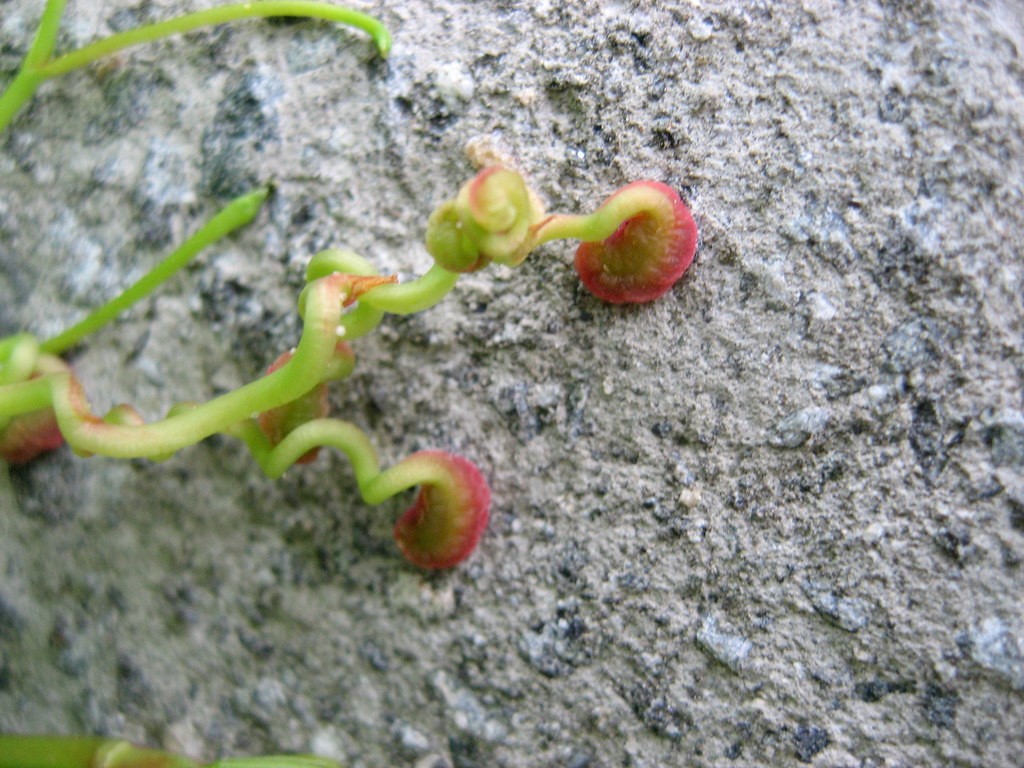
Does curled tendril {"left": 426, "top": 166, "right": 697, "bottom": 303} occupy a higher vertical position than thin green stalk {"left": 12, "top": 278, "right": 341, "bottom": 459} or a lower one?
higher

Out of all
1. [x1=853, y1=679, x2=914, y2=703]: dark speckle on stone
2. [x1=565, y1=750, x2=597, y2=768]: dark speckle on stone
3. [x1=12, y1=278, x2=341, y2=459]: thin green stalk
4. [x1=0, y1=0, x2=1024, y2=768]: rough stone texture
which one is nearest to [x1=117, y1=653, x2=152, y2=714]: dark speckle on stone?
[x1=0, y1=0, x2=1024, y2=768]: rough stone texture

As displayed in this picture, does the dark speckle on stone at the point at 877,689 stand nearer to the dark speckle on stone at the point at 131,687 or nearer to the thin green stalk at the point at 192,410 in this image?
the thin green stalk at the point at 192,410

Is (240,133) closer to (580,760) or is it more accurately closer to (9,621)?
(9,621)

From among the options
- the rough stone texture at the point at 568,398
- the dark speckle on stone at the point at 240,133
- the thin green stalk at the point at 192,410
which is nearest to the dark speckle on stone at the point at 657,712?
the rough stone texture at the point at 568,398

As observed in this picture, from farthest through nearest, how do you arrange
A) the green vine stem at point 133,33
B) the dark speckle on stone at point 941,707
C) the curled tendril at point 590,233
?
the green vine stem at point 133,33 → the dark speckle on stone at point 941,707 → the curled tendril at point 590,233

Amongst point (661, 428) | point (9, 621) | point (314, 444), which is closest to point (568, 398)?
point (661, 428)

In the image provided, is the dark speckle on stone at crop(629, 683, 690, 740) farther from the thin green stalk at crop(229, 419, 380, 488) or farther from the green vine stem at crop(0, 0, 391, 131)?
the green vine stem at crop(0, 0, 391, 131)

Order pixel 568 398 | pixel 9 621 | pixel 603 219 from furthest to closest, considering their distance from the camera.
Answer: pixel 9 621 < pixel 568 398 < pixel 603 219
